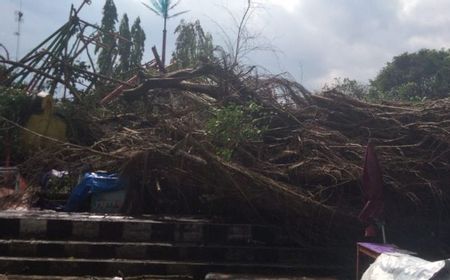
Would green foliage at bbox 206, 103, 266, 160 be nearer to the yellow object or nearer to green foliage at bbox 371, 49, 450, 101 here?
the yellow object

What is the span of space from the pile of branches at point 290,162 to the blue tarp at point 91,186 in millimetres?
198

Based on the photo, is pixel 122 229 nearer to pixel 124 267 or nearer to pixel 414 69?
pixel 124 267

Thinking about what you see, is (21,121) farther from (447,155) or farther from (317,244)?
(447,155)

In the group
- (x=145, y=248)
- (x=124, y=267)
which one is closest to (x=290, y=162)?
(x=145, y=248)

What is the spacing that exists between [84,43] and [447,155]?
9215mm

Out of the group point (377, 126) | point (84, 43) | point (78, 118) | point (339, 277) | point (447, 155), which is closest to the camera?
point (339, 277)

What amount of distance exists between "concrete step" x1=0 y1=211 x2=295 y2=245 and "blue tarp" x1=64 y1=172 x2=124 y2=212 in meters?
0.68

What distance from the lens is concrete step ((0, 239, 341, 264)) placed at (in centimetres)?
686

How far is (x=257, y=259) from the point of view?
711cm

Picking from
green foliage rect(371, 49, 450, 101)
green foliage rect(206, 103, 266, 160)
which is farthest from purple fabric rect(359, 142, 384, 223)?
green foliage rect(371, 49, 450, 101)

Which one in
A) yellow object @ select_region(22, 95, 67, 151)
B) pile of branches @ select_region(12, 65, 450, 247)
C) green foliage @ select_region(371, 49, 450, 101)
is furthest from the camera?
green foliage @ select_region(371, 49, 450, 101)

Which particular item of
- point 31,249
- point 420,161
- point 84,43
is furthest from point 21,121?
point 420,161

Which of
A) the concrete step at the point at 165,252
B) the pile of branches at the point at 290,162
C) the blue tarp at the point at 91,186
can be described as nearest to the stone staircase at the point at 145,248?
the concrete step at the point at 165,252

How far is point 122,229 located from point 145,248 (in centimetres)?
43
